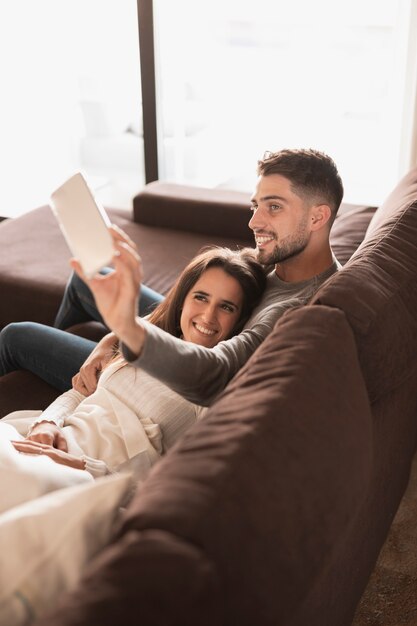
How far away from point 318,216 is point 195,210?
4.07ft

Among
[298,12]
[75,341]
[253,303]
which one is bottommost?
[75,341]

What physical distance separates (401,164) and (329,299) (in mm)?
2269

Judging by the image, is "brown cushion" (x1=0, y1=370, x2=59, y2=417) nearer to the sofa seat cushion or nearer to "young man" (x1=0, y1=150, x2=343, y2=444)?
"young man" (x1=0, y1=150, x2=343, y2=444)

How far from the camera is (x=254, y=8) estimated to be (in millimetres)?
3670

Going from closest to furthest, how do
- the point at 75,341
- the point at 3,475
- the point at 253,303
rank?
1. the point at 3,475
2. the point at 253,303
3. the point at 75,341

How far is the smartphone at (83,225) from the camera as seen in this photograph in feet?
3.76

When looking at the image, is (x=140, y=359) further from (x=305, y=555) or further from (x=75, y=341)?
(x=75, y=341)

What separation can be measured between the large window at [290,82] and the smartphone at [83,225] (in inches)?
96.3

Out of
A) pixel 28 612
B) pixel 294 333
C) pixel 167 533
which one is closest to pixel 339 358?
pixel 294 333

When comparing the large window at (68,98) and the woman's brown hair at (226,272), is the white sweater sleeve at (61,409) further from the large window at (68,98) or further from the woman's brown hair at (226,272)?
the large window at (68,98)

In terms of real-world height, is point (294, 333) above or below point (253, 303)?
above

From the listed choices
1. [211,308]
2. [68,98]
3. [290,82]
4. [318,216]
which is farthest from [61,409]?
[68,98]

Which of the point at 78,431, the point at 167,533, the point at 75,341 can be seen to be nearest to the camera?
the point at 167,533

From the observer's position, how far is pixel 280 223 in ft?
6.09
